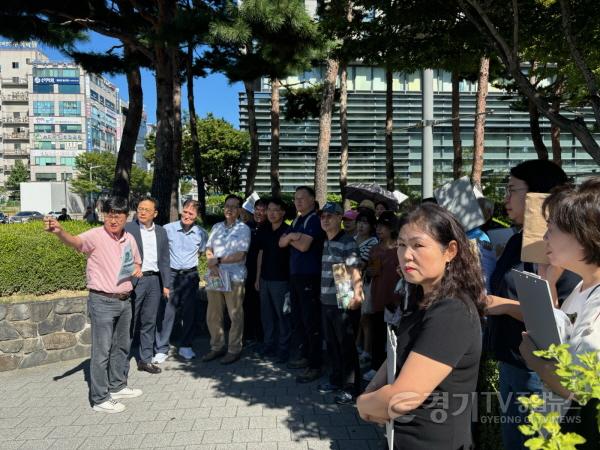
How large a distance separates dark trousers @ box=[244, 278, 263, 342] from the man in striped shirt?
1784 mm

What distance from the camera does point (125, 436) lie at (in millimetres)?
3777

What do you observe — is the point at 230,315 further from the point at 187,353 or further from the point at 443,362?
the point at 443,362

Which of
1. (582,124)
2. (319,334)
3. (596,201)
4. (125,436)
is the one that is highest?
(582,124)

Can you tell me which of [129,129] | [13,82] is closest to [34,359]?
[129,129]

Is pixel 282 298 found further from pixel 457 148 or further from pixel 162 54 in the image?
pixel 457 148

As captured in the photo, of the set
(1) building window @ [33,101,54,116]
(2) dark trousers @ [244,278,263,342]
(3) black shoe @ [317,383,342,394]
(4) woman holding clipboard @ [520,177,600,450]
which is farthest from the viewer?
(1) building window @ [33,101,54,116]

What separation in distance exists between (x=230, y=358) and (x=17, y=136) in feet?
325

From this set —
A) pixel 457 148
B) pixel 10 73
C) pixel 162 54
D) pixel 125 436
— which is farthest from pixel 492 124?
pixel 10 73

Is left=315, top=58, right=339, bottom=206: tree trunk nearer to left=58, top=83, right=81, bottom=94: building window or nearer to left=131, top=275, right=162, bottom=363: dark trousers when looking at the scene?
left=131, top=275, right=162, bottom=363: dark trousers

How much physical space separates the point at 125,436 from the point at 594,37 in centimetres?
601

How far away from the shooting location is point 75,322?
5.60 meters

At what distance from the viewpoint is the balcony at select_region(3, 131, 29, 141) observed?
287 feet

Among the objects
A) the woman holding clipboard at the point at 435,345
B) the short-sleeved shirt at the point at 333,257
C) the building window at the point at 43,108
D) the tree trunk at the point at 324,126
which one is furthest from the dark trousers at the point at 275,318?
the building window at the point at 43,108

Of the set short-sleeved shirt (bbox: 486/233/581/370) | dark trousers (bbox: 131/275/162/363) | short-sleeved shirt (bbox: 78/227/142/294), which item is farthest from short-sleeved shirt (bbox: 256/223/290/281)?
short-sleeved shirt (bbox: 486/233/581/370)
